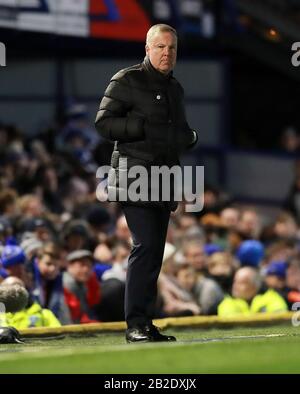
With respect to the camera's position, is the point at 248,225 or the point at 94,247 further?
the point at 248,225

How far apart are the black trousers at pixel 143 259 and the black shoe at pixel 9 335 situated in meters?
0.92

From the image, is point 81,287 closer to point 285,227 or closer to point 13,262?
point 13,262

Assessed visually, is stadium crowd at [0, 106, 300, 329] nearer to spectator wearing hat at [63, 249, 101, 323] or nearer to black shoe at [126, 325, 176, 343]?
spectator wearing hat at [63, 249, 101, 323]

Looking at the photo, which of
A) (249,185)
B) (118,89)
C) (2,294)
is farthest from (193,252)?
(249,185)

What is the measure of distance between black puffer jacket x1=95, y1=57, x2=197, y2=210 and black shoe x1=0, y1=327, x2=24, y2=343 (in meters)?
1.28

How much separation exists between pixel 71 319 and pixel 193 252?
326 cm

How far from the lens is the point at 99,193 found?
1980 centimetres

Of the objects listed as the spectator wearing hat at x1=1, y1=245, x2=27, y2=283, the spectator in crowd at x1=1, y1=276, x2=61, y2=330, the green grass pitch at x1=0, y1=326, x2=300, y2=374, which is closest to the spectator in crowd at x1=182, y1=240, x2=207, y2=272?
the spectator wearing hat at x1=1, y1=245, x2=27, y2=283

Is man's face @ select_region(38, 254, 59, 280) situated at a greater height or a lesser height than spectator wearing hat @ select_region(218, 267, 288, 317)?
greater

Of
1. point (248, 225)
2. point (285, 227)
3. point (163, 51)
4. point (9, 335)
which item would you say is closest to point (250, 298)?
point (9, 335)

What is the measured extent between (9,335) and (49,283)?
9.89ft

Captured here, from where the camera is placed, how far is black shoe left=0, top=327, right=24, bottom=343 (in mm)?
11367

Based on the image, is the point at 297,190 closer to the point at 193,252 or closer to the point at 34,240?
the point at 193,252

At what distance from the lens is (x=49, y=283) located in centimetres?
1441
